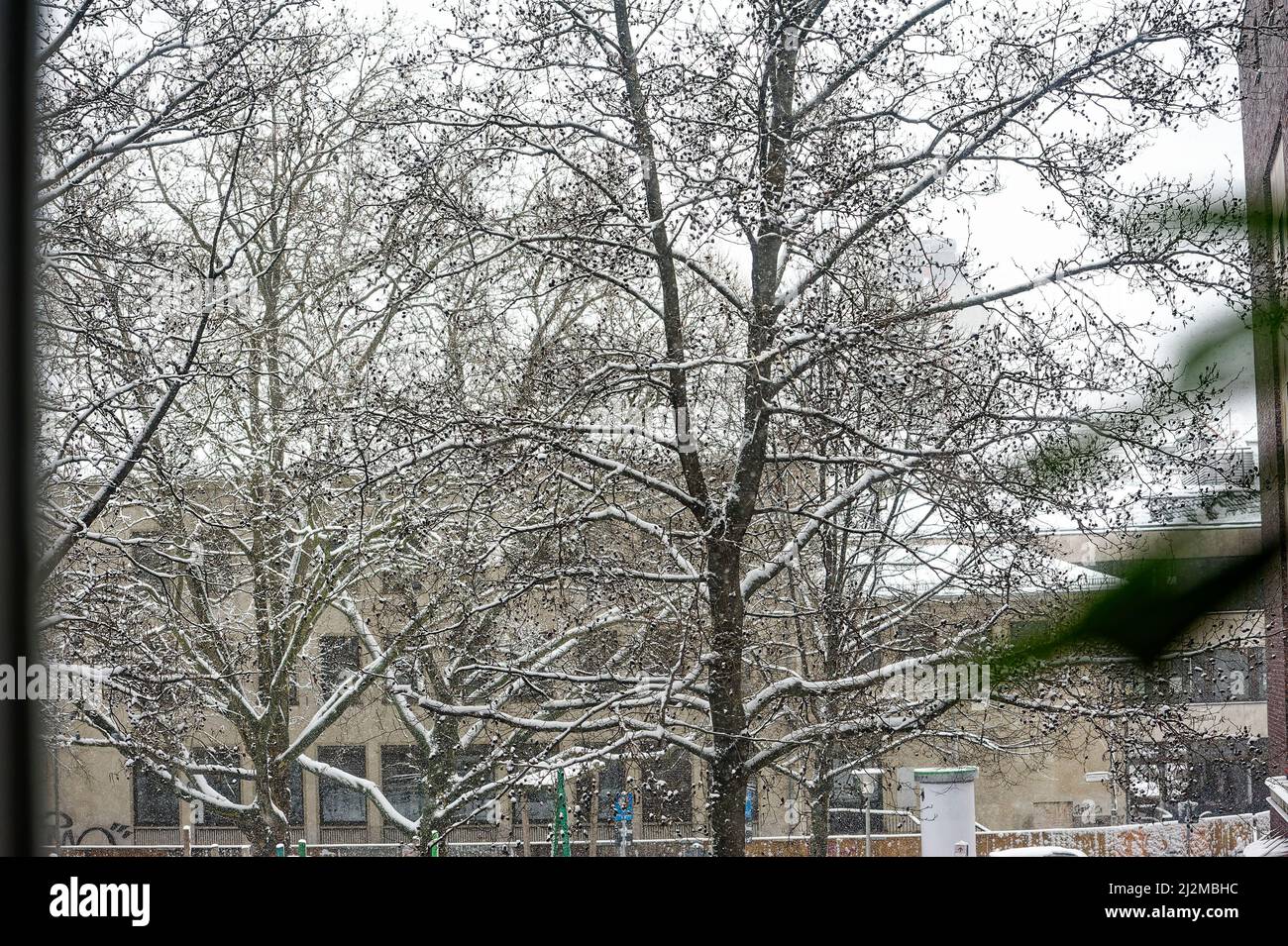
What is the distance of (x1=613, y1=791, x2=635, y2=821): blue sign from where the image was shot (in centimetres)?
282

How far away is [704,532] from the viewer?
8.64 ft

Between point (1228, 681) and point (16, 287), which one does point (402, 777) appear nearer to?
point (16, 287)

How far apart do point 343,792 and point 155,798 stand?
52 cm

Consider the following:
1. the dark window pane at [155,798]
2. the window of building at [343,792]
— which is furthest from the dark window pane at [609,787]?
the dark window pane at [155,798]

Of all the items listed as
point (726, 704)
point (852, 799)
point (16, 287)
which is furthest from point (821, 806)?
point (16, 287)

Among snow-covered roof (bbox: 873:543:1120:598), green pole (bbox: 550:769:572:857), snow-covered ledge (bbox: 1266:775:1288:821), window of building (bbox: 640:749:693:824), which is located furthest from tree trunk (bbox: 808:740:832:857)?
snow-covered ledge (bbox: 1266:775:1288:821)

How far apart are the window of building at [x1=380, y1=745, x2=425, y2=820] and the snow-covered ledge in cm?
192

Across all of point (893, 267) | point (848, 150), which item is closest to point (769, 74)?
point (848, 150)

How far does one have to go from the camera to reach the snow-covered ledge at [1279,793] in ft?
6.98

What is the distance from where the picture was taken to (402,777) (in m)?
2.91

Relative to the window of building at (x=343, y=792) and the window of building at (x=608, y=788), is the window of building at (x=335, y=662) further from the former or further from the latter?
the window of building at (x=608, y=788)

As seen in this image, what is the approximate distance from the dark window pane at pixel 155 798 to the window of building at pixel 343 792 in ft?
1.34
